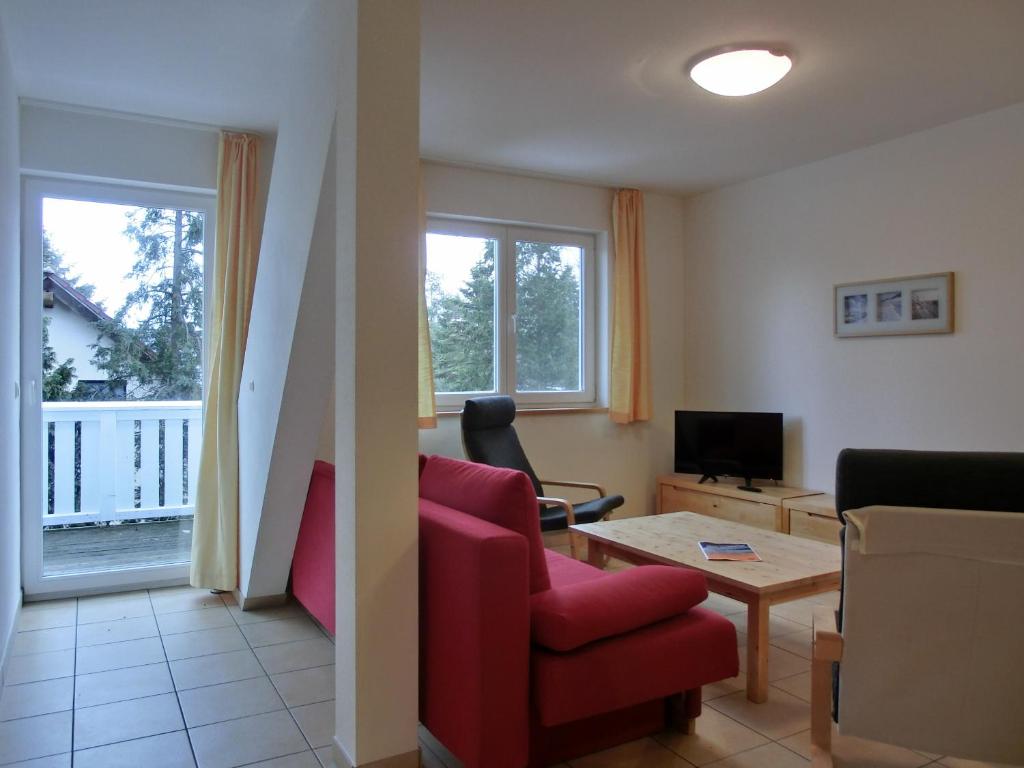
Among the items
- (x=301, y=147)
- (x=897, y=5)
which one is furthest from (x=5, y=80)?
(x=897, y=5)

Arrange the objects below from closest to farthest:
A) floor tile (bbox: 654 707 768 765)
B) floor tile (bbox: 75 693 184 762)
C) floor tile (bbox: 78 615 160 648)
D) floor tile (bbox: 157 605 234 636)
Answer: floor tile (bbox: 654 707 768 765) < floor tile (bbox: 75 693 184 762) < floor tile (bbox: 78 615 160 648) < floor tile (bbox: 157 605 234 636)

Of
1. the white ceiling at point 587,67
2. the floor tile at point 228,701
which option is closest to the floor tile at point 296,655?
the floor tile at point 228,701

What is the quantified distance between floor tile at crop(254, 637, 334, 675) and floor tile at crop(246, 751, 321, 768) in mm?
671

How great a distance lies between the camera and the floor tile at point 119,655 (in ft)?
9.46

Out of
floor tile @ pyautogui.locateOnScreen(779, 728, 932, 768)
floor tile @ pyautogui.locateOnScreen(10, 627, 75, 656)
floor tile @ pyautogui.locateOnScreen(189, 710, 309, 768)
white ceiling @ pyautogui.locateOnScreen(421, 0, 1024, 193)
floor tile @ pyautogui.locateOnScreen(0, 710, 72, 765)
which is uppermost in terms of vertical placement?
white ceiling @ pyautogui.locateOnScreen(421, 0, 1024, 193)

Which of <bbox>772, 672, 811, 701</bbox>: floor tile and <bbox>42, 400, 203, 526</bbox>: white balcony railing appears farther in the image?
<bbox>42, 400, 203, 526</bbox>: white balcony railing

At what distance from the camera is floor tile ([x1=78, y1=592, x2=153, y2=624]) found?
11.4 feet

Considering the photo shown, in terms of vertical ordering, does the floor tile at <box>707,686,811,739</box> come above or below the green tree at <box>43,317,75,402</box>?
below

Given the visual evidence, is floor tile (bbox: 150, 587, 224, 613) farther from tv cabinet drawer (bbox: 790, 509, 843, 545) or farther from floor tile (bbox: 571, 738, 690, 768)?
tv cabinet drawer (bbox: 790, 509, 843, 545)

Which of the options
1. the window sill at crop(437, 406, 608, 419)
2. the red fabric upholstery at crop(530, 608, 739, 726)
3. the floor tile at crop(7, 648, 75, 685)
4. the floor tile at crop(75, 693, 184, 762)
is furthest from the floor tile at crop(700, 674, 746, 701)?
the floor tile at crop(7, 648, 75, 685)

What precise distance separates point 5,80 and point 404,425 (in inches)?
88.3

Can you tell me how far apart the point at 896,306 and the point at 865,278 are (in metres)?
0.28

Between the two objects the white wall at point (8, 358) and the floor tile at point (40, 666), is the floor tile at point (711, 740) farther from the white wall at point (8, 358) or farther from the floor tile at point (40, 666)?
the white wall at point (8, 358)

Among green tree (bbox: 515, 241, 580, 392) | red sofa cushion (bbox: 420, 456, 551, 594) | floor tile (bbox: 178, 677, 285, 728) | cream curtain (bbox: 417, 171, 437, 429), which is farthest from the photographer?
green tree (bbox: 515, 241, 580, 392)
